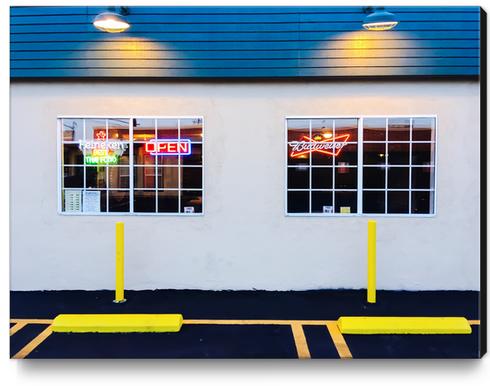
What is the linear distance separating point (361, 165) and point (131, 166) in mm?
3524

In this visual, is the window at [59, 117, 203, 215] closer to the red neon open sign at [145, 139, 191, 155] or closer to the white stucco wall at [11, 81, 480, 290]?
the red neon open sign at [145, 139, 191, 155]

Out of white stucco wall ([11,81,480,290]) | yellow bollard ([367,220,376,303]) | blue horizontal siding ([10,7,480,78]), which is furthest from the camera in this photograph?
white stucco wall ([11,81,480,290])

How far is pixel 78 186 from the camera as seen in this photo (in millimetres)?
6605

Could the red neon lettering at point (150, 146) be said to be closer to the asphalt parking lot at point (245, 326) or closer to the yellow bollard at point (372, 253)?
the asphalt parking lot at point (245, 326)

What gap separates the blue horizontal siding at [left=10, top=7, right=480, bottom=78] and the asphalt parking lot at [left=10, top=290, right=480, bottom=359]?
10.7 ft

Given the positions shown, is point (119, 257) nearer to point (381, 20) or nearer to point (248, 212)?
point (248, 212)

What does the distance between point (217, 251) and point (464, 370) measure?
3.54m

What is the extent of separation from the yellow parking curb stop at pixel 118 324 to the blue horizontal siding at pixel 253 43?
3.43m

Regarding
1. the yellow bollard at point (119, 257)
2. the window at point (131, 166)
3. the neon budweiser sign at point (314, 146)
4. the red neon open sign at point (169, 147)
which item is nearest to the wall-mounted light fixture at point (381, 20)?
the neon budweiser sign at point (314, 146)

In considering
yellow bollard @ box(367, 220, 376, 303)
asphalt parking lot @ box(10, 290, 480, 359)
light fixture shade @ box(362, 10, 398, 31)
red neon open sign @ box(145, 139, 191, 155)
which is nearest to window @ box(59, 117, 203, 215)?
red neon open sign @ box(145, 139, 191, 155)

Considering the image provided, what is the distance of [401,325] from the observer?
5.07m

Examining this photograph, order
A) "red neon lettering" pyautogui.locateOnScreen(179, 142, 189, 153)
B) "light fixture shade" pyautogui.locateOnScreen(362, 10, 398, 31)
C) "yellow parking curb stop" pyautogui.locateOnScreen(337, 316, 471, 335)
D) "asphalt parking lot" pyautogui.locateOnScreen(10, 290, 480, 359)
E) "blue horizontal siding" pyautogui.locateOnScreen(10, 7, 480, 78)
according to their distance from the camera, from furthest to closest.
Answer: "red neon lettering" pyautogui.locateOnScreen(179, 142, 189, 153) < "blue horizontal siding" pyautogui.locateOnScreen(10, 7, 480, 78) < "light fixture shade" pyautogui.locateOnScreen(362, 10, 398, 31) < "yellow parking curb stop" pyautogui.locateOnScreen(337, 316, 471, 335) < "asphalt parking lot" pyautogui.locateOnScreen(10, 290, 480, 359)

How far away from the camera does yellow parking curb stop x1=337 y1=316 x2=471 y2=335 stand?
4.99 meters

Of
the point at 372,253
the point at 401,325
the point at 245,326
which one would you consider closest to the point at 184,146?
the point at 245,326
